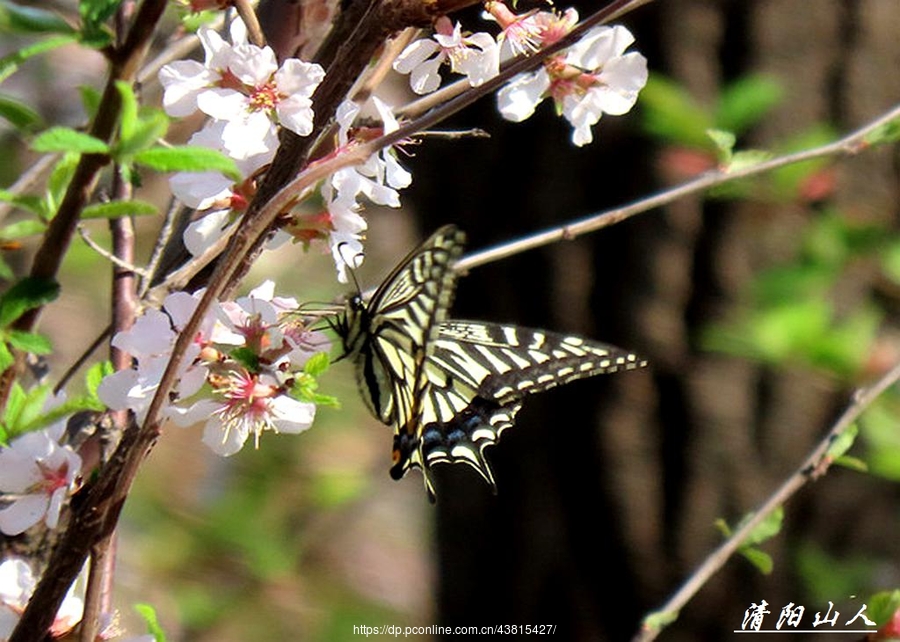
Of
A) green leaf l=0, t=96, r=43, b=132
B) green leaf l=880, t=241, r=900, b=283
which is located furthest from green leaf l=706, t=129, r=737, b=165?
green leaf l=880, t=241, r=900, b=283

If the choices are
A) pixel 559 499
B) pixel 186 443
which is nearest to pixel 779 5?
pixel 559 499

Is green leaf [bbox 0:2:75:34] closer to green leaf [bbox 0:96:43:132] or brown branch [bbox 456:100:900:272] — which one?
green leaf [bbox 0:96:43:132]

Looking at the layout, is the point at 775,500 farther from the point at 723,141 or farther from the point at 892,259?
the point at 892,259

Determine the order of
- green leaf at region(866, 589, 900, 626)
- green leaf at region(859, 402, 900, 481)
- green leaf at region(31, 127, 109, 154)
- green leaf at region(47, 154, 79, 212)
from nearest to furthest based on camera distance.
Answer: green leaf at region(31, 127, 109, 154) → green leaf at region(47, 154, 79, 212) → green leaf at region(866, 589, 900, 626) → green leaf at region(859, 402, 900, 481)

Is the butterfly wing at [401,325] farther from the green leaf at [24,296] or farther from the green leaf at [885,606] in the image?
the green leaf at [885,606]

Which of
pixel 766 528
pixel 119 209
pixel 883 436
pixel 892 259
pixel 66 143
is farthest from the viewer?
pixel 892 259

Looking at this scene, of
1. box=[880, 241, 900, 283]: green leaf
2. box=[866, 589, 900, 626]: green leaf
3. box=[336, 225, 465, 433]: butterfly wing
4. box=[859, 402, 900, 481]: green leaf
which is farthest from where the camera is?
box=[880, 241, 900, 283]: green leaf

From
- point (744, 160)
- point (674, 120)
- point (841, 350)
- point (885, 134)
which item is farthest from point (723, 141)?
point (841, 350)
